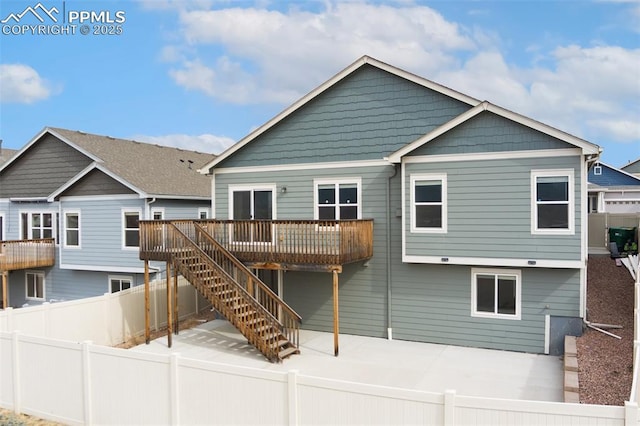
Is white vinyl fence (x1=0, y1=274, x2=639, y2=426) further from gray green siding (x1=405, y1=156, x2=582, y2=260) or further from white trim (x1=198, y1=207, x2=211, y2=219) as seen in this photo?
white trim (x1=198, y1=207, x2=211, y2=219)

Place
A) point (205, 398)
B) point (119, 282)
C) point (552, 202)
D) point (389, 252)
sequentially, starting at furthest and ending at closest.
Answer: point (119, 282) → point (389, 252) → point (552, 202) → point (205, 398)

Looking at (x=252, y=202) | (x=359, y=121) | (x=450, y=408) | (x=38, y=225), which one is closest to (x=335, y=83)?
(x=359, y=121)

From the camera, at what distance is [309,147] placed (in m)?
15.2

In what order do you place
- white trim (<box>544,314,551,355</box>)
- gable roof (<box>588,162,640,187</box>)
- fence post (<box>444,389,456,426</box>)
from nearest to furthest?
fence post (<box>444,389,456,426</box>)
white trim (<box>544,314,551,355</box>)
gable roof (<box>588,162,640,187</box>)

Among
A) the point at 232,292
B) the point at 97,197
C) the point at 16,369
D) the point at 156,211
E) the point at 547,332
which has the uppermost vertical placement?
the point at 97,197

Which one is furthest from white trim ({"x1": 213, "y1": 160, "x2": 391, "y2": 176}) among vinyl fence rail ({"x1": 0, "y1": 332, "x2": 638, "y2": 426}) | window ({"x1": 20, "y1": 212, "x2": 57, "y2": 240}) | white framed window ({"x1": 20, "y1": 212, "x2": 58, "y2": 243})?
window ({"x1": 20, "y1": 212, "x2": 57, "y2": 240})

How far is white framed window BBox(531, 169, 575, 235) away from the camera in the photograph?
11.6m

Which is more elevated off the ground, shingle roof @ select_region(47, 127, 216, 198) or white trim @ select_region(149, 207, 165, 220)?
shingle roof @ select_region(47, 127, 216, 198)

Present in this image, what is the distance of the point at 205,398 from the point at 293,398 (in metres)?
1.44

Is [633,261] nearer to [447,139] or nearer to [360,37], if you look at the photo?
[447,139]

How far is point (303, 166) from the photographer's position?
15227mm

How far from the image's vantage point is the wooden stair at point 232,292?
1212 cm

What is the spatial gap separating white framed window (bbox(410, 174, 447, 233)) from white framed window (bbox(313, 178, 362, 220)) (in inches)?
72.3

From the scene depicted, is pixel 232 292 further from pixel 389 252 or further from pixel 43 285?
pixel 43 285
